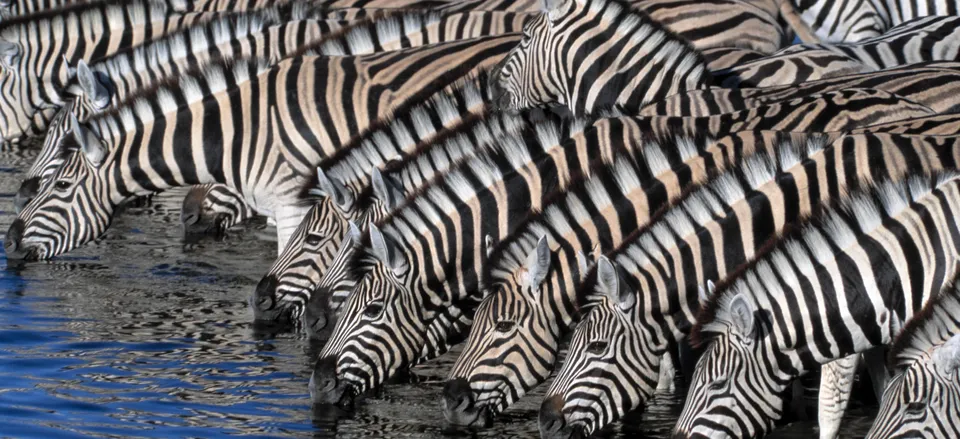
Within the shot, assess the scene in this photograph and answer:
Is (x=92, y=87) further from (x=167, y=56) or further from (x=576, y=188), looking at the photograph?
(x=576, y=188)

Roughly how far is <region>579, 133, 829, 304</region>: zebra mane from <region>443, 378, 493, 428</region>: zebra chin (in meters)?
0.89

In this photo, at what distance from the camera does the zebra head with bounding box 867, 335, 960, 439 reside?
717cm

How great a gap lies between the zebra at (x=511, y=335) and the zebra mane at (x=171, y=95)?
3.89 meters

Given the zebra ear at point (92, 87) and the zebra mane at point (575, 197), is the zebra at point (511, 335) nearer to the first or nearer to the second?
the zebra mane at point (575, 197)

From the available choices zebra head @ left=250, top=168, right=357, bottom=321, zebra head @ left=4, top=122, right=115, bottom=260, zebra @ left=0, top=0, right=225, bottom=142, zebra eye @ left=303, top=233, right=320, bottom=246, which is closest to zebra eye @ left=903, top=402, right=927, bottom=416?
zebra head @ left=250, top=168, right=357, bottom=321

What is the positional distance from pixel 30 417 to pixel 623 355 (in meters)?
3.58

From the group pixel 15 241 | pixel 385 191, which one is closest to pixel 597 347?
pixel 385 191

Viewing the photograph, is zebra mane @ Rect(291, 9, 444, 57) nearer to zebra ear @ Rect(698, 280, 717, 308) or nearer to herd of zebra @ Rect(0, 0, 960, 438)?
herd of zebra @ Rect(0, 0, 960, 438)

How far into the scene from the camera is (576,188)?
10398mm

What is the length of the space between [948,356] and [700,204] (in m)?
2.59

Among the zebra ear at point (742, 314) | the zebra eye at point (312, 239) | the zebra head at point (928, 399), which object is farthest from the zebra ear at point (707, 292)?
the zebra eye at point (312, 239)

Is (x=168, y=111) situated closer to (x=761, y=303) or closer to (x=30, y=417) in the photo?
(x=30, y=417)

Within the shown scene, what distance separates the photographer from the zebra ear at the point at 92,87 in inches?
546

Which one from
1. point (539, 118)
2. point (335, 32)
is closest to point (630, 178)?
point (539, 118)
